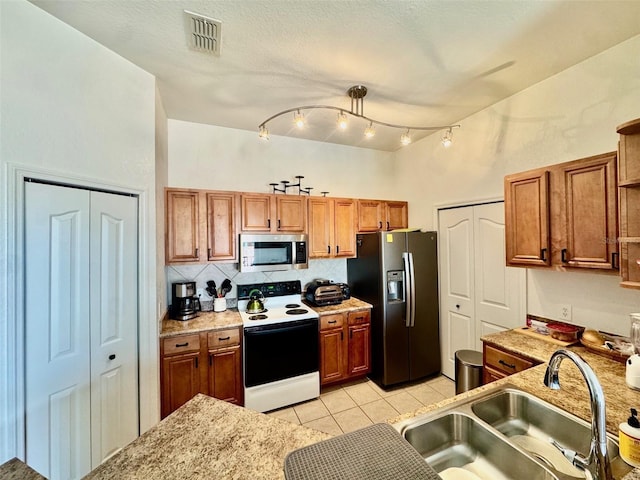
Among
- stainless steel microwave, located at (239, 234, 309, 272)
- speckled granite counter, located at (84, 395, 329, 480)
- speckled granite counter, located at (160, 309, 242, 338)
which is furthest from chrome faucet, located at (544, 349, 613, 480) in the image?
stainless steel microwave, located at (239, 234, 309, 272)

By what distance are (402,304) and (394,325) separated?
0.83ft

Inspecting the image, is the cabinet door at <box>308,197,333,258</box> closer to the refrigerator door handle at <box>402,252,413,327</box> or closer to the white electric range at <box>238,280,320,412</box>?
the white electric range at <box>238,280,320,412</box>

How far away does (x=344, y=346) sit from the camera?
2.97 m

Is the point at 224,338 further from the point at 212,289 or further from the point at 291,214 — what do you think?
the point at 291,214

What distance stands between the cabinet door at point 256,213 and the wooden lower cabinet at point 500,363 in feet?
7.70

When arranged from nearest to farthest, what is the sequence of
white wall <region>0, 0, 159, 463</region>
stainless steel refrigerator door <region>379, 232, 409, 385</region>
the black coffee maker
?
white wall <region>0, 0, 159, 463</region> < the black coffee maker < stainless steel refrigerator door <region>379, 232, 409, 385</region>

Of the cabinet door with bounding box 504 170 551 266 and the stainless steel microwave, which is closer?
the cabinet door with bounding box 504 170 551 266

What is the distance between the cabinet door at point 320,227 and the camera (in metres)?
3.14

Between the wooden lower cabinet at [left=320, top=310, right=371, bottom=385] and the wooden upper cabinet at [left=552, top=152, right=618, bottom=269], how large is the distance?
1918 millimetres

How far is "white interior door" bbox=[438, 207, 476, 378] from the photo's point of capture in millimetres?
2889

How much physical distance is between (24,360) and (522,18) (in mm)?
3379

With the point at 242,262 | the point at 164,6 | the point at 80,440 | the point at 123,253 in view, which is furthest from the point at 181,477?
the point at 164,6

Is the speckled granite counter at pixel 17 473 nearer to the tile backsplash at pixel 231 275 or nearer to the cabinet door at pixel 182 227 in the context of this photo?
the cabinet door at pixel 182 227

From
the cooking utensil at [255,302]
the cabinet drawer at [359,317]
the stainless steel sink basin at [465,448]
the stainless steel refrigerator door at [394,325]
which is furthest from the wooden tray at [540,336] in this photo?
the cooking utensil at [255,302]
